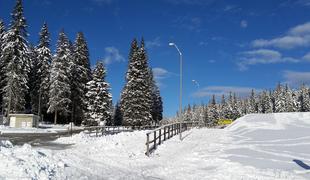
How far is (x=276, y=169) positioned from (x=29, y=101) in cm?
6136

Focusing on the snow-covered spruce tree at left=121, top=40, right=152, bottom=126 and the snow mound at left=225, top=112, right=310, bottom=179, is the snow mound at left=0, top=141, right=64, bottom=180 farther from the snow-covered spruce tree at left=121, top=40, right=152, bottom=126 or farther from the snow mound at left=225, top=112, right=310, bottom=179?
the snow-covered spruce tree at left=121, top=40, right=152, bottom=126

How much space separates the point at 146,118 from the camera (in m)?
54.4

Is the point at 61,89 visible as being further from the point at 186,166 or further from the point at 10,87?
the point at 186,166

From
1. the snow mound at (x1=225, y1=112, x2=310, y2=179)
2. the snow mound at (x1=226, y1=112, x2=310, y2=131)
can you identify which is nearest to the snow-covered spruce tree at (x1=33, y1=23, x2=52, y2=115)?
the snow mound at (x1=226, y1=112, x2=310, y2=131)

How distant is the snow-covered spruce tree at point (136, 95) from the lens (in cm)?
5366

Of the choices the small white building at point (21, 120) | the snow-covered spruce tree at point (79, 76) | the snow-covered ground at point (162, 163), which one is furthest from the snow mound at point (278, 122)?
the snow-covered spruce tree at point (79, 76)

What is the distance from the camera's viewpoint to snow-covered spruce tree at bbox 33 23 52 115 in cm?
5966

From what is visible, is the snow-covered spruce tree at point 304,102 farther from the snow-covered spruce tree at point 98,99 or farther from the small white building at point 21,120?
the small white building at point 21,120

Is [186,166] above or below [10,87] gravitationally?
below

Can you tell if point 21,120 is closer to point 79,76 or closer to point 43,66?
point 43,66

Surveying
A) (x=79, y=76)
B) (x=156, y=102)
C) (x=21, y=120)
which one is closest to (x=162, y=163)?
(x=21, y=120)

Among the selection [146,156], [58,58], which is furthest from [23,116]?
[146,156]

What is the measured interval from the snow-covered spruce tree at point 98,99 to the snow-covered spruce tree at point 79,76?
13.3 ft

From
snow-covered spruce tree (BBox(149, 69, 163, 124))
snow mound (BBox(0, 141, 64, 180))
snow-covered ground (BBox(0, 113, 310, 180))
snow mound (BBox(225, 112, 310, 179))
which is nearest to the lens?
snow mound (BBox(0, 141, 64, 180))
